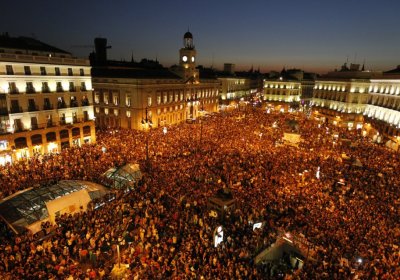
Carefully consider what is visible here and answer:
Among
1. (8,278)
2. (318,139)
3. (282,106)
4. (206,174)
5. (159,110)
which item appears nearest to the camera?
(8,278)

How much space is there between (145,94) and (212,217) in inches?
1501

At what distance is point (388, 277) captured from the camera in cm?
1301

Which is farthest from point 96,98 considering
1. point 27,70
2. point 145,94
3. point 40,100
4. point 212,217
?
point 212,217

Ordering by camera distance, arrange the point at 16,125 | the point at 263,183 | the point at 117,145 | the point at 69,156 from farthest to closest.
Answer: the point at 117,145 → the point at 16,125 → the point at 69,156 → the point at 263,183

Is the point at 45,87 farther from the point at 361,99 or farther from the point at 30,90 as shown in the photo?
the point at 361,99

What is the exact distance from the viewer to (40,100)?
108ft

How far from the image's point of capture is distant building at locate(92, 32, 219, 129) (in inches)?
2015

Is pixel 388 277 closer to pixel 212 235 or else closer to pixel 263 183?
pixel 212 235

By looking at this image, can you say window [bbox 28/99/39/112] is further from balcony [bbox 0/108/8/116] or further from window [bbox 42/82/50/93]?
balcony [bbox 0/108/8/116]

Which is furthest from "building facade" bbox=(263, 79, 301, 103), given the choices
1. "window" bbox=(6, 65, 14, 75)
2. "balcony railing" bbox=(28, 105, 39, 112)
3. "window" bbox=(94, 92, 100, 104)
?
"window" bbox=(6, 65, 14, 75)

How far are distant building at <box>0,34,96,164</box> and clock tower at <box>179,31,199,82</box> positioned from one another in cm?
3017

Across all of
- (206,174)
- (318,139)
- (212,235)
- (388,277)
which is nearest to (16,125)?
(206,174)

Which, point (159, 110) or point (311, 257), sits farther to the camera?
point (159, 110)

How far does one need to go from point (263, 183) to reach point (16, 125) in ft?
91.7
